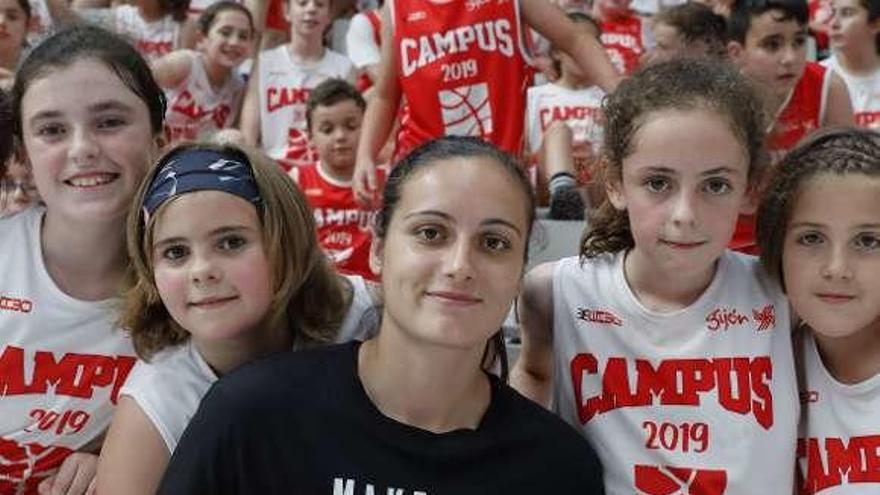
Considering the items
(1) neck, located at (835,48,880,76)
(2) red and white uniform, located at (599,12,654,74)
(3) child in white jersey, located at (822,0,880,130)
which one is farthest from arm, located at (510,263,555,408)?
(2) red and white uniform, located at (599,12,654,74)

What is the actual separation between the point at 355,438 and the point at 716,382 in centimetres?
65

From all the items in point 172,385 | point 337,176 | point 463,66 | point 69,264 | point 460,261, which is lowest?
point 337,176

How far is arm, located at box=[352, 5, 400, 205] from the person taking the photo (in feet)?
11.5

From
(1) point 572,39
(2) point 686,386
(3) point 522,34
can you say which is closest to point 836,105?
(1) point 572,39

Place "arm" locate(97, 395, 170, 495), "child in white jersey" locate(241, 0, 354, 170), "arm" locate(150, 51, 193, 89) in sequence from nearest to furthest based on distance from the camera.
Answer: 1. "arm" locate(97, 395, 170, 495)
2. "arm" locate(150, 51, 193, 89)
3. "child in white jersey" locate(241, 0, 354, 170)

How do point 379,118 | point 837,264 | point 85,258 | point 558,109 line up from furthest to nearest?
point 558,109, point 379,118, point 85,258, point 837,264

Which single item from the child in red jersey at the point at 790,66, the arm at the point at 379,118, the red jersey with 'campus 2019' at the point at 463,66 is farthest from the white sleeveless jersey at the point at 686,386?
the arm at the point at 379,118

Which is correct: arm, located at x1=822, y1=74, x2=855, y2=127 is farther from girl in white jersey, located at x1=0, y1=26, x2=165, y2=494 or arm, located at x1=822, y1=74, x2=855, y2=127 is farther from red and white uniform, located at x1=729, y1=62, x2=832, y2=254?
girl in white jersey, located at x1=0, y1=26, x2=165, y2=494

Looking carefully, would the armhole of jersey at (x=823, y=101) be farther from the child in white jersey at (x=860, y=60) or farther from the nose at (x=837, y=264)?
the nose at (x=837, y=264)

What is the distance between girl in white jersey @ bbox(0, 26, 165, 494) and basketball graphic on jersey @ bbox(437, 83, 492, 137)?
1.51 metres

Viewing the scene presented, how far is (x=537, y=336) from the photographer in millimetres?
2096

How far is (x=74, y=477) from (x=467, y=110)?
1.88 meters

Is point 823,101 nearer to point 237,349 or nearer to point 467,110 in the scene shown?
point 467,110

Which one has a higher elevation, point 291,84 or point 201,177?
point 201,177
